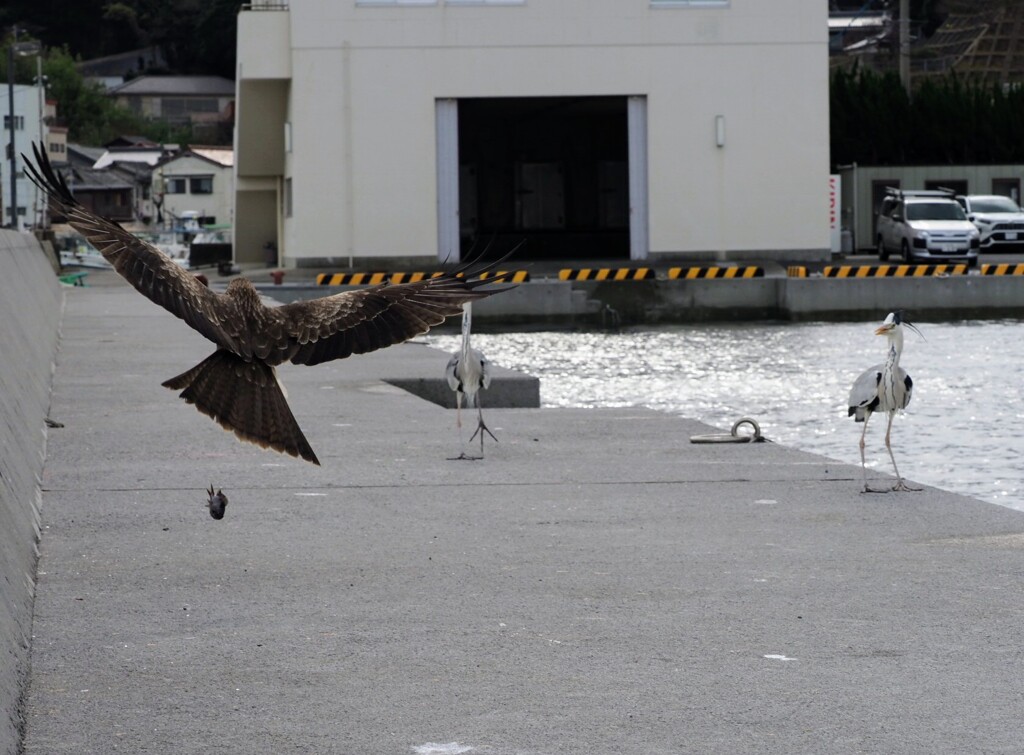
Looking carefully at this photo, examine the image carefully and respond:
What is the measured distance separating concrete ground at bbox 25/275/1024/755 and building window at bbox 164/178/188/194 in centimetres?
8997

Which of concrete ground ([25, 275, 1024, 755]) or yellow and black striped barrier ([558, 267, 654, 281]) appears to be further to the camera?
yellow and black striped barrier ([558, 267, 654, 281])

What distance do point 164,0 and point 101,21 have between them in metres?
8.44

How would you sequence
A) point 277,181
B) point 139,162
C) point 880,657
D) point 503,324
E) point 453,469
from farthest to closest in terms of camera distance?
point 139,162, point 277,181, point 503,324, point 453,469, point 880,657

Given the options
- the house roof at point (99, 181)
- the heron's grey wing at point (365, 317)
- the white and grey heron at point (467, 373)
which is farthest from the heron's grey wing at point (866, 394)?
the house roof at point (99, 181)

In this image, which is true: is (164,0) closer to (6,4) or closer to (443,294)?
(6,4)

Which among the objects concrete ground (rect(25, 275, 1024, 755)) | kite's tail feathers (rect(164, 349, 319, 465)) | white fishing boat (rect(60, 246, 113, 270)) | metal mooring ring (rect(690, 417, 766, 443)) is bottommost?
concrete ground (rect(25, 275, 1024, 755))

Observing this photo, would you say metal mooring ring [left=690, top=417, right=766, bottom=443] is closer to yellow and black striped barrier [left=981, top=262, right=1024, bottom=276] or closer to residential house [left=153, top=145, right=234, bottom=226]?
yellow and black striped barrier [left=981, top=262, right=1024, bottom=276]

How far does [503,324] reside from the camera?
32.9 meters

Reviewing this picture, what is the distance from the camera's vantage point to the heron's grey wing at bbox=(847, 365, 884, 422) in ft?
36.8

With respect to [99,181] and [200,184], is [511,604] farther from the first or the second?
[200,184]

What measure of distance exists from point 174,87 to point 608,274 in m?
93.3

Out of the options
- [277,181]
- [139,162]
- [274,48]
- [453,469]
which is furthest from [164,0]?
[453,469]

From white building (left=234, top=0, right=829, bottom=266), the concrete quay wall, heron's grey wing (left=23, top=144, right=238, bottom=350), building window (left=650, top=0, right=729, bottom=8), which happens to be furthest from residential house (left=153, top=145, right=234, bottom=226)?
heron's grey wing (left=23, top=144, right=238, bottom=350)

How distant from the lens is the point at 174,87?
400ft
